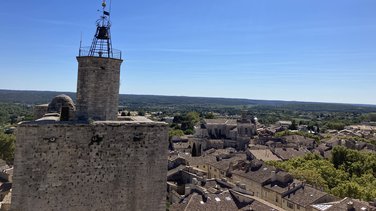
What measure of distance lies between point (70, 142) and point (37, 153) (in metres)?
1.18

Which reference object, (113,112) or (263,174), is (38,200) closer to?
(113,112)

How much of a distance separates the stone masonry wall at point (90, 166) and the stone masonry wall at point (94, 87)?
A: 1736mm

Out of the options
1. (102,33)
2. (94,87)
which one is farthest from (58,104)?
(102,33)

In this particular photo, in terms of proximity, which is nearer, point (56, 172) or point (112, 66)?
point (56, 172)

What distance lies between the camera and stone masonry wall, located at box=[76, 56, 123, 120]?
15.0 metres

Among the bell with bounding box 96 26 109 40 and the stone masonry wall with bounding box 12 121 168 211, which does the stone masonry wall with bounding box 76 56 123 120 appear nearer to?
the bell with bounding box 96 26 109 40

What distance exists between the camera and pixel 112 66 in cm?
1534

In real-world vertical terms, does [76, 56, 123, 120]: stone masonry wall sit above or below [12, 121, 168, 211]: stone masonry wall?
above

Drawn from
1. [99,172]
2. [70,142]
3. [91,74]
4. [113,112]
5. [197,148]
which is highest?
[91,74]

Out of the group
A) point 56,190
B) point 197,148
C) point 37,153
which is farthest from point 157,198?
point 197,148

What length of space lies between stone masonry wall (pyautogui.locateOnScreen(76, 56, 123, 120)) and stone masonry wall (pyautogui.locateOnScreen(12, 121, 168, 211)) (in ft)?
5.69

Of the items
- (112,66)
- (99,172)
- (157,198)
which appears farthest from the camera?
(112,66)

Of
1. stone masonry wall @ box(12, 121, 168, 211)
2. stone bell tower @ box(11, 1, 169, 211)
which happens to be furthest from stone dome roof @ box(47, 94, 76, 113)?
stone masonry wall @ box(12, 121, 168, 211)

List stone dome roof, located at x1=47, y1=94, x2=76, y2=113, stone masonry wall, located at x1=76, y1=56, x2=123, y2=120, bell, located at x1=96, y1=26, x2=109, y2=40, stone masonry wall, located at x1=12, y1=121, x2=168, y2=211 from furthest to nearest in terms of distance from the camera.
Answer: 1. stone dome roof, located at x1=47, y1=94, x2=76, y2=113
2. bell, located at x1=96, y1=26, x2=109, y2=40
3. stone masonry wall, located at x1=76, y1=56, x2=123, y2=120
4. stone masonry wall, located at x1=12, y1=121, x2=168, y2=211
